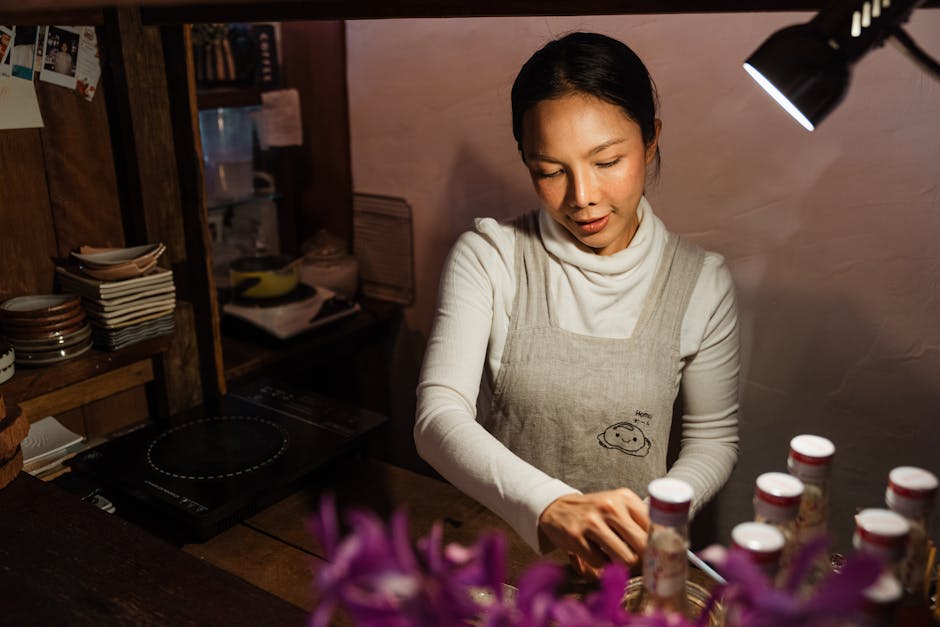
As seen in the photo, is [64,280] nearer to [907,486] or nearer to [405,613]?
[405,613]

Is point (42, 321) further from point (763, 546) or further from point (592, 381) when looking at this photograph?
point (763, 546)

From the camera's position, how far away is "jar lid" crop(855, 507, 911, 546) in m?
0.65

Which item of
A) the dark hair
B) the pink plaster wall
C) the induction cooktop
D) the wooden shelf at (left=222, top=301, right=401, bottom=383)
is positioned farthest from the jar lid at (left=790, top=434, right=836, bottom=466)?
the wooden shelf at (left=222, top=301, right=401, bottom=383)

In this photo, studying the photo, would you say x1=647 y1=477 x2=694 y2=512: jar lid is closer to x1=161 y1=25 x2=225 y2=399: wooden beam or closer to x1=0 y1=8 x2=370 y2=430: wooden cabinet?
x1=0 y1=8 x2=370 y2=430: wooden cabinet

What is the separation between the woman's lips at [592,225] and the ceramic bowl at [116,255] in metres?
1.05

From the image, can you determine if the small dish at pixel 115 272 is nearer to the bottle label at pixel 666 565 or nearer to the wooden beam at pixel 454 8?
the wooden beam at pixel 454 8

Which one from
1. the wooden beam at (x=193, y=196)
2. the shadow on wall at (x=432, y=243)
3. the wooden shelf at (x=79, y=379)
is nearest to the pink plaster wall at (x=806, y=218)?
the shadow on wall at (x=432, y=243)

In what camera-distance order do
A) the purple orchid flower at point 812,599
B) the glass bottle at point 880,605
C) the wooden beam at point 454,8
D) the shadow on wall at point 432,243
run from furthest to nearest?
1. the shadow on wall at point 432,243
2. the wooden beam at point 454,8
3. the glass bottle at point 880,605
4. the purple orchid flower at point 812,599

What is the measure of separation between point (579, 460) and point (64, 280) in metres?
1.33

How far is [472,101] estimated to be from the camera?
2666 mm

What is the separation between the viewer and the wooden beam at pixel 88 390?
1795mm

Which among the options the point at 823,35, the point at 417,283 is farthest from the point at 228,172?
the point at 823,35

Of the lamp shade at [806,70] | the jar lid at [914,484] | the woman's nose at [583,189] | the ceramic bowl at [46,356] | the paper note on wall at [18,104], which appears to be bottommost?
the ceramic bowl at [46,356]

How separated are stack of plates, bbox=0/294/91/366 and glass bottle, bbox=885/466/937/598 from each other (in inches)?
66.7
